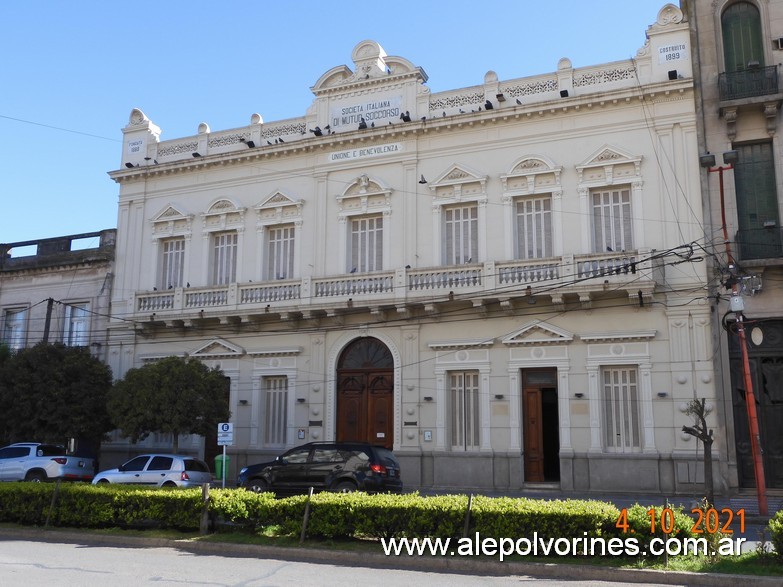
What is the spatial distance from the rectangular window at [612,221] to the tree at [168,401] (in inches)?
484

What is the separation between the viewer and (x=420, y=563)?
37.3 feet

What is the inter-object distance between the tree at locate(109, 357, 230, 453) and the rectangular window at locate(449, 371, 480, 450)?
23.0 feet

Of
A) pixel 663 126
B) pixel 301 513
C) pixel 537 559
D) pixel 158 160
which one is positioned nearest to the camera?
pixel 537 559

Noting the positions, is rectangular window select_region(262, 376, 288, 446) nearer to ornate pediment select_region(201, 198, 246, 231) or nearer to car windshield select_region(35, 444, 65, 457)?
ornate pediment select_region(201, 198, 246, 231)

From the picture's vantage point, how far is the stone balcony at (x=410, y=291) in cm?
2109

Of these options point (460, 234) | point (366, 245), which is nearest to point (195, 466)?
point (366, 245)

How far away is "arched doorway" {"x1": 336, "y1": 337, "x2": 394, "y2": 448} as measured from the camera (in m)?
23.9

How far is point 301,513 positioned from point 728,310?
13336mm

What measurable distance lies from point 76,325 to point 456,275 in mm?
15166

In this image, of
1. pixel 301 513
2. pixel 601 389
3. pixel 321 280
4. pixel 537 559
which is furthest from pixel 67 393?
pixel 537 559

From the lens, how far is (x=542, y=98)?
23500 millimetres

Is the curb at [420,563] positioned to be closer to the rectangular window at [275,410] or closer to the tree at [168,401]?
the tree at [168,401]

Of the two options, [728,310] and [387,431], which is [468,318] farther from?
[728,310]

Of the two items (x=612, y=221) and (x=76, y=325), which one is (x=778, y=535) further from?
(x=76, y=325)
